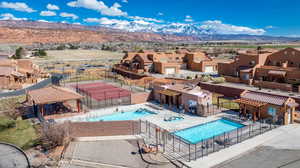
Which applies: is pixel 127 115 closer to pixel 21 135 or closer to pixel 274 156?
pixel 21 135

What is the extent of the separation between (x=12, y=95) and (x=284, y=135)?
35.4 metres

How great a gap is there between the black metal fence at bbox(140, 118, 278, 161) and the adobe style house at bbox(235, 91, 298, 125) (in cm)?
121

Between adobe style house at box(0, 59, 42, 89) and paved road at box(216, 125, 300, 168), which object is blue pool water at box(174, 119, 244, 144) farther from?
adobe style house at box(0, 59, 42, 89)

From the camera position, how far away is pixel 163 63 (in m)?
55.9

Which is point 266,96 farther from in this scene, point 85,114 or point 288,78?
point 85,114

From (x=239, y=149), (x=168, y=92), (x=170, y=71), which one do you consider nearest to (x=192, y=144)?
(x=239, y=149)

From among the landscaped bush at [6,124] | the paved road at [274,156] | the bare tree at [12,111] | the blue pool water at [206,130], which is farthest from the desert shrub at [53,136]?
the paved road at [274,156]

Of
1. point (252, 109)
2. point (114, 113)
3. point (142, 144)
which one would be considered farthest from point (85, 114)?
point (252, 109)

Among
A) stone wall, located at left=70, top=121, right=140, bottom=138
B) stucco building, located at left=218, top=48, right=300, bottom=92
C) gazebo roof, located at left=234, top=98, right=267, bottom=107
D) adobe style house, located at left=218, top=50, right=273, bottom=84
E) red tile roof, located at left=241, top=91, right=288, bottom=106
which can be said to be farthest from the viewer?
adobe style house, located at left=218, top=50, right=273, bottom=84


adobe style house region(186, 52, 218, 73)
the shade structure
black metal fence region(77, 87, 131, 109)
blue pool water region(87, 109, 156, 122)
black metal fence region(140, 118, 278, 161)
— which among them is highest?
adobe style house region(186, 52, 218, 73)

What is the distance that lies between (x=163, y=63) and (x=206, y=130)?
33.6 meters

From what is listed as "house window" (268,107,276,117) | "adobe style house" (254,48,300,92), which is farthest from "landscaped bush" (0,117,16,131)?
"adobe style house" (254,48,300,92)

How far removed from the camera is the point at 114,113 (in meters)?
28.7

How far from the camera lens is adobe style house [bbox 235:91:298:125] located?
2356 cm
